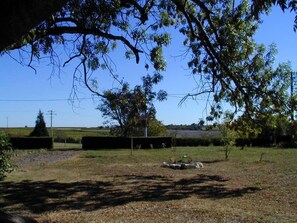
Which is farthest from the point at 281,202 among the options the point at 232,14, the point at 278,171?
the point at 278,171

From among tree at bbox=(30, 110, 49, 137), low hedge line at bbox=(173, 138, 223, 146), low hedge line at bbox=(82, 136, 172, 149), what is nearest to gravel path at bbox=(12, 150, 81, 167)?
low hedge line at bbox=(82, 136, 172, 149)

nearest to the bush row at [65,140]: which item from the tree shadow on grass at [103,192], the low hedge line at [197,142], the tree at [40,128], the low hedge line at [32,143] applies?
the tree at [40,128]

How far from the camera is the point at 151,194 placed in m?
13.5

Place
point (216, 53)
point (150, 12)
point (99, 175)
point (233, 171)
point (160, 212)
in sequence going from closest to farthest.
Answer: point (160, 212)
point (216, 53)
point (150, 12)
point (99, 175)
point (233, 171)

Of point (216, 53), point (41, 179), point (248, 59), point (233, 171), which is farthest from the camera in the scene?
point (233, 171)

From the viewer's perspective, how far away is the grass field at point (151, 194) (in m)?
10.0

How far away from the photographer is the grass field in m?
10.0

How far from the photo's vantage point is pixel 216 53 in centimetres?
1096

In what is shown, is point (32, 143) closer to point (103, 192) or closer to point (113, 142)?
point (113, 142)

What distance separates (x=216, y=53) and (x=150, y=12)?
2.10 m

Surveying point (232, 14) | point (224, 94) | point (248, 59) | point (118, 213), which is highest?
point (232, 14)

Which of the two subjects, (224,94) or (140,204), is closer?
(140,204)

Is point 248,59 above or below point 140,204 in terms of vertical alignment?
above

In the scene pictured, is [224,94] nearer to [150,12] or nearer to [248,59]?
[248,59]
